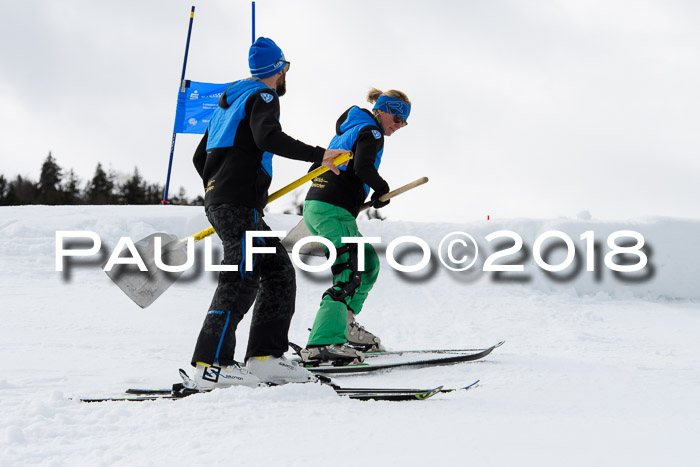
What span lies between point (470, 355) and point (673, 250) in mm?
7201

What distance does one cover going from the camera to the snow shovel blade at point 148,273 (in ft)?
11.8

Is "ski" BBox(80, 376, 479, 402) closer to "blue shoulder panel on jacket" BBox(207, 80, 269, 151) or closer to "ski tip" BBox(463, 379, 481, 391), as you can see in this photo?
"ski tip" BBox(463, 379, 481, 391)

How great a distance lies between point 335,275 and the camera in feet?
13.3

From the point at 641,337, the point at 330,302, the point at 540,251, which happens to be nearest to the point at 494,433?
the point at 330,302

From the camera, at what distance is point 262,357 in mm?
3010

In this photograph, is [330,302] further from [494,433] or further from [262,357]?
[494,433]

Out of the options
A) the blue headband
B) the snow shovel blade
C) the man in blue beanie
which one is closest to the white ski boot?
the man in blue beanie

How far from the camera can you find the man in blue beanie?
9.42ft

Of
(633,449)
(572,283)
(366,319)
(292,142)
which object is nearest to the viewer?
(633,449)

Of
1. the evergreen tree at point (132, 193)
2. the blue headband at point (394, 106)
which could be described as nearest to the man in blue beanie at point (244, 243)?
the blue headband at point (394, 106)

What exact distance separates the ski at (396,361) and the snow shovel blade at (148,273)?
3.29ft

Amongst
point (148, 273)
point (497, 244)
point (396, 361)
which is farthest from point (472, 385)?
point (497, 244)

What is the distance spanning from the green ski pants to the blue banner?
299 inches

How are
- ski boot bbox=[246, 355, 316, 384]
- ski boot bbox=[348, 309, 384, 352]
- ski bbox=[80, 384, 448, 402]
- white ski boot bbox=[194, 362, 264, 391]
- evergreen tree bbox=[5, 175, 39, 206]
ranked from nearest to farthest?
1. ski bbox=[80, 384, 448, 402]
2. white ski boot bbox=[194, 362, 264, 391]
3. ski boot bbox=[246, 355, 316, 384]
4. ski boot bbox=[348, 309, 384, 352]
5. evergreen tree bbox=[5, 175, 39, 206]
